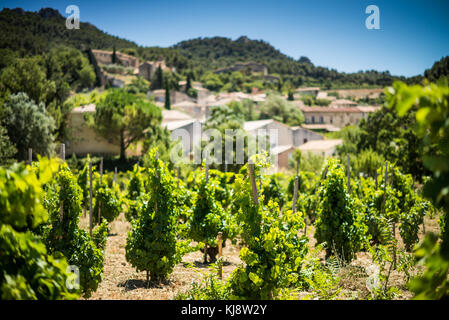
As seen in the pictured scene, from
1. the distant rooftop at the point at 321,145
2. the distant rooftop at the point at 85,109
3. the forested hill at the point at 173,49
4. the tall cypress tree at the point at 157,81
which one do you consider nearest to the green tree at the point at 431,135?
the forested hill at the point at 173,49

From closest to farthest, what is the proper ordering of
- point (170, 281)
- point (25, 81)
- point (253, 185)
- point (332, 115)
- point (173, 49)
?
1. point (253, 185)
2. point (170, 281)
3. point (25, 81)
4. point (332, 115)
5. point (173, 49)

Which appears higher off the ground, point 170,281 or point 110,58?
point 110,58

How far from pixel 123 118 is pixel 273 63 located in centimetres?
13464

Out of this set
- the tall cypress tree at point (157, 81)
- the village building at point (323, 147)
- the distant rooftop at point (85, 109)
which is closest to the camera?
the distant rooftop at point (85, 109)

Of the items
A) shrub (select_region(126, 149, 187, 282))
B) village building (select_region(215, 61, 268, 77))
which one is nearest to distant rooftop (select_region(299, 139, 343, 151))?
shrub (select_region(126, 149, 187, 282))

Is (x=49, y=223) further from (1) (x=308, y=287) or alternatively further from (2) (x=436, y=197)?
(2) (x=436, y=197)

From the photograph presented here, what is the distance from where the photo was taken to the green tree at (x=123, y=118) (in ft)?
94.7

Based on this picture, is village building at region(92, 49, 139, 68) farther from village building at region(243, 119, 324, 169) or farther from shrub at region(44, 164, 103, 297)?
shrub at region(44, 164, 103, 297)

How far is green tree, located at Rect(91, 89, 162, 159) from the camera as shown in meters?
28.9

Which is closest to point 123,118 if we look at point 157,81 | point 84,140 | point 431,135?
point 84,140

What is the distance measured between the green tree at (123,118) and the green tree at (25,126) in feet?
17.5

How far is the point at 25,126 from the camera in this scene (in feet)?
74.5

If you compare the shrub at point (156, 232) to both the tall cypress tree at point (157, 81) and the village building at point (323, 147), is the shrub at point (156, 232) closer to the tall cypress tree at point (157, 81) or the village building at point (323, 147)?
the village building at point (323, 147)

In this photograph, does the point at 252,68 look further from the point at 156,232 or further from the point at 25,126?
the point at 156,232
